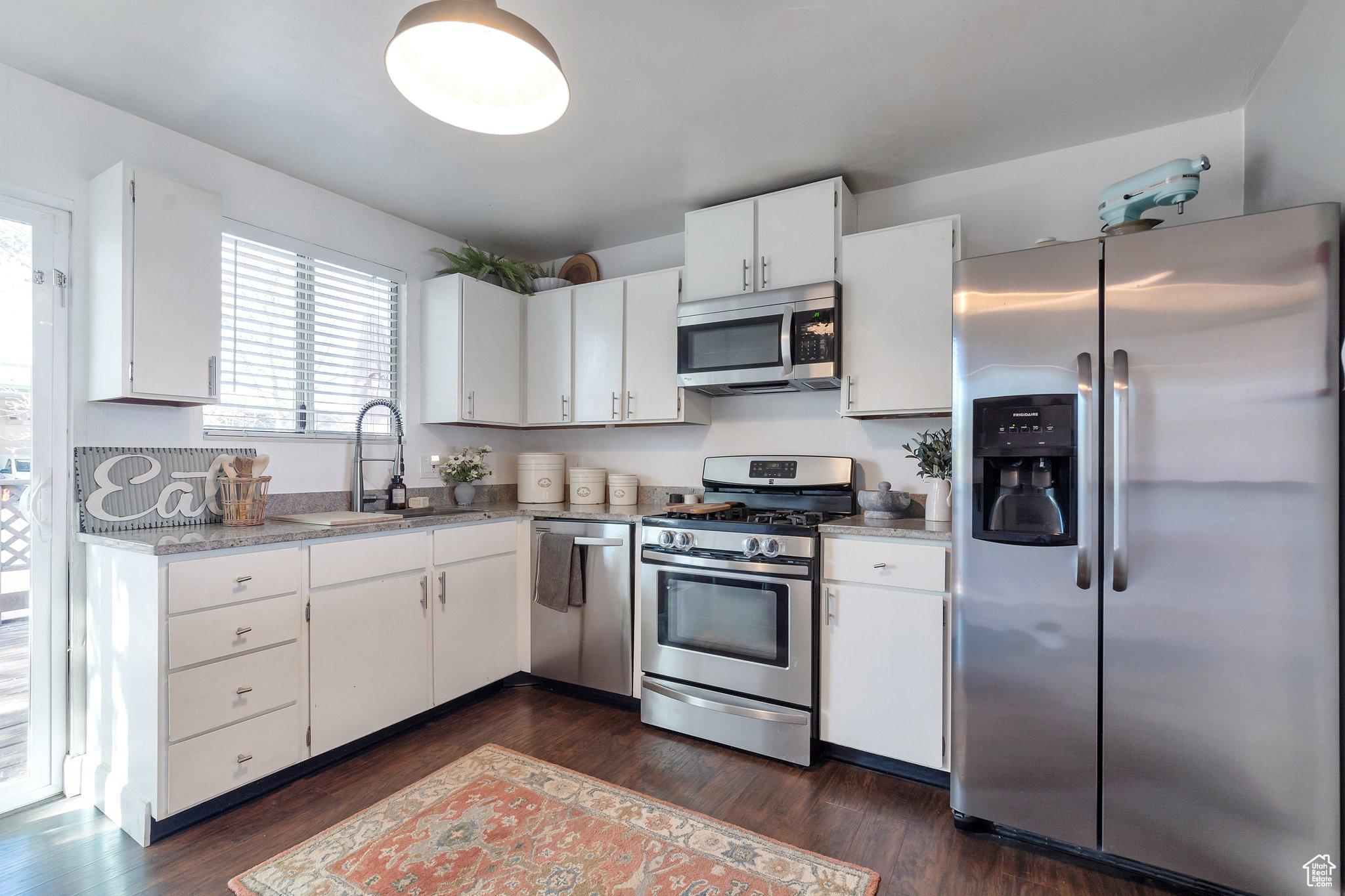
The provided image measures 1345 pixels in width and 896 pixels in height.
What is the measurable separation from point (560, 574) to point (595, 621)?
0.29 meters

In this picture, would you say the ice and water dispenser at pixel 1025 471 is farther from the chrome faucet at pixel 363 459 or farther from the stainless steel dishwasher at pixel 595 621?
the chrome faucet at pixel 363 459

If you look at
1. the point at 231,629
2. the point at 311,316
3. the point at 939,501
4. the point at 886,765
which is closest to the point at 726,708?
the point at 886,765

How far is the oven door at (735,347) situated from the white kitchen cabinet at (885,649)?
33.5 inches

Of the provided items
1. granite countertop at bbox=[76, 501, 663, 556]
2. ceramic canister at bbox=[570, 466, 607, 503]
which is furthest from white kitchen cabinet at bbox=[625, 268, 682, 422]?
granite countertop at bbox=[76, 501, 663, 556]

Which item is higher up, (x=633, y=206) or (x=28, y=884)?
(x=633, y=206)

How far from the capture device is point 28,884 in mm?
1733

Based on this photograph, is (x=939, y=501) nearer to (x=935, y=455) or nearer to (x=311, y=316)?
(x=935, y=455)

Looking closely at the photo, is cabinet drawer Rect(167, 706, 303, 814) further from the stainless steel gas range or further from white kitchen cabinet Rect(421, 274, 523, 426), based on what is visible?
white kitchen cabinet Rect(421, 274, 523, 426)

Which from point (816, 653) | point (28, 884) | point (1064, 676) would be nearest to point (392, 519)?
point (28, 884)

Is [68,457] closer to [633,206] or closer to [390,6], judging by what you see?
[390,6]

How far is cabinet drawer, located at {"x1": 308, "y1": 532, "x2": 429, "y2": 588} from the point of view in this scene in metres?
2.37

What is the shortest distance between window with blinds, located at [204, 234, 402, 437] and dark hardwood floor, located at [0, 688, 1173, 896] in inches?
58.4

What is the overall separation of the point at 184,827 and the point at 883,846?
223cm

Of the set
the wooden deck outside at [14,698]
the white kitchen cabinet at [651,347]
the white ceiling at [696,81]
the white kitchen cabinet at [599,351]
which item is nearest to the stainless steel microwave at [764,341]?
the white kitchen cabinet at [651,347]
